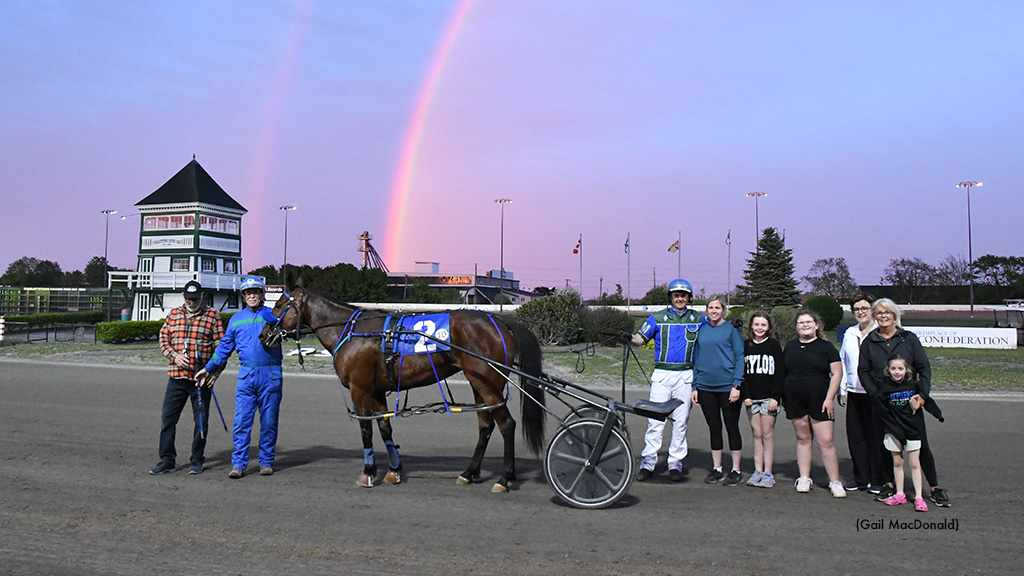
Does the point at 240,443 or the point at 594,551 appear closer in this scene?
the point at 594,551

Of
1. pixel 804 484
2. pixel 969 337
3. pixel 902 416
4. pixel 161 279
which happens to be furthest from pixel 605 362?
pixel 161 279

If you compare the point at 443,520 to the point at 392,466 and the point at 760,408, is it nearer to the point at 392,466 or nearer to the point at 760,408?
the point at 392,466

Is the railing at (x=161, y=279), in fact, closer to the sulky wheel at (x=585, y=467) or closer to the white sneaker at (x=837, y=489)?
the sulky wheel at (x=585, y=467)

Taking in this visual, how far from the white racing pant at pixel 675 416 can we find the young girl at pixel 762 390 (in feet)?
1.65

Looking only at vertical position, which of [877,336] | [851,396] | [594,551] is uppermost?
[877,336]

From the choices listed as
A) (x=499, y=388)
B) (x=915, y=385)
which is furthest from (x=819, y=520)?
(x=499, y=388)

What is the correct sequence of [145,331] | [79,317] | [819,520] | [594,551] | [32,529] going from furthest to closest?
[79,317], [145,331], [819,520], [32,529], [594,551]

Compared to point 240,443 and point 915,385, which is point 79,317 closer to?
point 240,443

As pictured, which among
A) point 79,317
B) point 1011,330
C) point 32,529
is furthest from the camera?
point 79,317

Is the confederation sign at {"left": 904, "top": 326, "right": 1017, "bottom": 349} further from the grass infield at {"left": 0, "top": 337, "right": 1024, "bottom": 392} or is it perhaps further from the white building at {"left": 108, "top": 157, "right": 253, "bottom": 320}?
the white building at {"left": 108, "top": 157, "right": 253, "bottom": 320}

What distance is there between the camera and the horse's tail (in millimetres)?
6332

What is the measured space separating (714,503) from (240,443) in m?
4.25

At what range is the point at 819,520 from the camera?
17.2 feet

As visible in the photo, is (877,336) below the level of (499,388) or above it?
above
